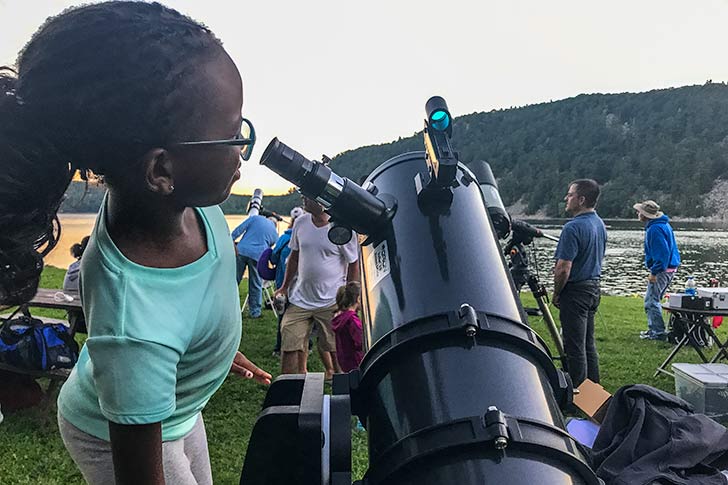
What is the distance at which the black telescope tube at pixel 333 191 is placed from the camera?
5.14ft

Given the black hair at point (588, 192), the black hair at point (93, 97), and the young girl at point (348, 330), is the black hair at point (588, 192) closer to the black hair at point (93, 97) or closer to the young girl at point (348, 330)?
the young girl at point (348, 330)

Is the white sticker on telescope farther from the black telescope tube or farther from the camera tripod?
the camera tripod

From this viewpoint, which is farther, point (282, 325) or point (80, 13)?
point (282, 325)

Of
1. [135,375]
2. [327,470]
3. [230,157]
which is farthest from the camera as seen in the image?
[327,470]

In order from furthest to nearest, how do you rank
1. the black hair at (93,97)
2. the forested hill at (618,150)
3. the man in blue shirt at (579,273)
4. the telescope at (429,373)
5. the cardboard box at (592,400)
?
1. the forested hill at (618,150)
2. the man in blue shirt at (579,273)
3. the cardboard box at (592,400)
4. the telescope at (429,373)
5. the black hair at (93,97)

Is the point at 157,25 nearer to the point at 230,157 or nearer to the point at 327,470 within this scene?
the point at 230,157

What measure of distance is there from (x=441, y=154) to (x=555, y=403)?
0.66m

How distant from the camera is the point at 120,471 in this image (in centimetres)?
93

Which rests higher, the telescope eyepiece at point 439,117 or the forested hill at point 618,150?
the forested hill at point 618,150

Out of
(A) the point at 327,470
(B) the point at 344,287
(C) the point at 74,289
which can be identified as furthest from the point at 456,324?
(C) the point at 74,289

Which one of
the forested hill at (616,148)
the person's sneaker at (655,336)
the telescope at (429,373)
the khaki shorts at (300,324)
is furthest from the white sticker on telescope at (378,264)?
the forested hill at (616,148)

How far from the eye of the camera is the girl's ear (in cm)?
95

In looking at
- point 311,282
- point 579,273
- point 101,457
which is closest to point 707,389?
point 579,273

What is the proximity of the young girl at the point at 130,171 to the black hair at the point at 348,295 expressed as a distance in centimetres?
342
